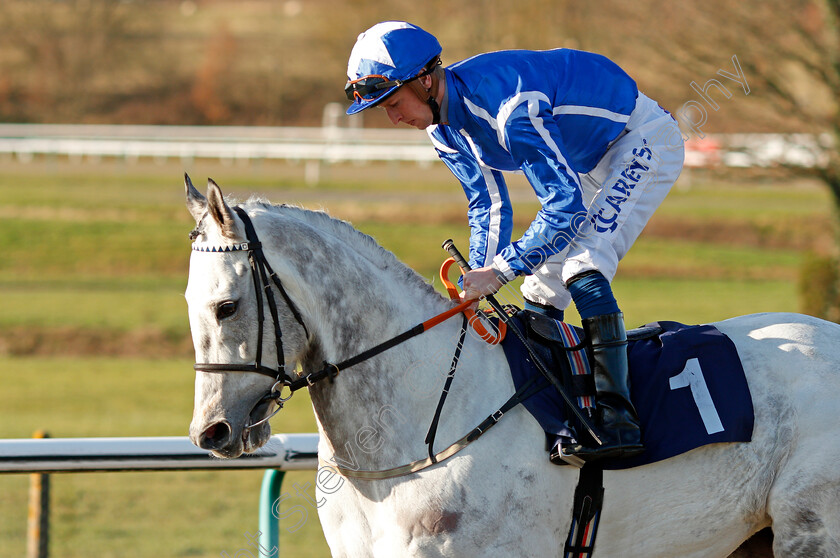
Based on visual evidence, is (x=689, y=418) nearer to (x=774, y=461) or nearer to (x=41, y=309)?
(x=774, y=461)

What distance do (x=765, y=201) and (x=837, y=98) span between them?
1296cm

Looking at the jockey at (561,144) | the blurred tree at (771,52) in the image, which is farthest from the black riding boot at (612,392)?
the blurred tree at (771,52)

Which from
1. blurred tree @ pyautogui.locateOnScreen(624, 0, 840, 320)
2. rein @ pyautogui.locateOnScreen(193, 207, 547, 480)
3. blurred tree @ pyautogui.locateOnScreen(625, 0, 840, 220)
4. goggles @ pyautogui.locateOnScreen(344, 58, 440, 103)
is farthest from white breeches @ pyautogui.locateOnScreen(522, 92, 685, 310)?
blurred tree @ pyautogui.locateOnScreen(625, 0, 840, 220)

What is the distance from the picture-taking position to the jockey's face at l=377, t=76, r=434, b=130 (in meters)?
2.96

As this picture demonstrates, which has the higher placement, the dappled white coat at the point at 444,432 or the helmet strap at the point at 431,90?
the helmet strap at the point at 431,90

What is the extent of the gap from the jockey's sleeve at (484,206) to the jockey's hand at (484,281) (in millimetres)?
421

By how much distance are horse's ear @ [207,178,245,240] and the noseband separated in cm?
3

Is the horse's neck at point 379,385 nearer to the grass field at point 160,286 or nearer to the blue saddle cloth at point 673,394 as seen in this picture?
the blue saddle cloth at point 673,394

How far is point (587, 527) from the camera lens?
288 cm

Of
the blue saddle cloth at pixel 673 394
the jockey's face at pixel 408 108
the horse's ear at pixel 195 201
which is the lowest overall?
the blue saddle cloth at pixel 673 394

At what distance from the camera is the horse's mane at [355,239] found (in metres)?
2.91

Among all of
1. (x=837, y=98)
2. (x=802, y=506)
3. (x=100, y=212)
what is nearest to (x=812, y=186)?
(x=837, y=98)

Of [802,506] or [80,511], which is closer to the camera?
[802,506]

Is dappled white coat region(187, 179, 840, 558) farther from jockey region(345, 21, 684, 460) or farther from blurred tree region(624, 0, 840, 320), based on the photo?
blurred tree region(624, 0, 840, 320)
